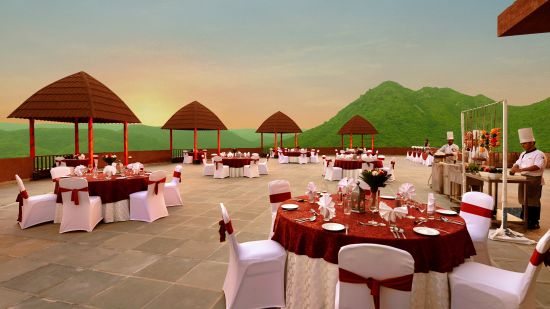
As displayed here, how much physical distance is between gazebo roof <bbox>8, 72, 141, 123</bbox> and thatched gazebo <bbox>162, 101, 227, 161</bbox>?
21.9ft

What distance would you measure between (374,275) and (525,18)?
3431mm

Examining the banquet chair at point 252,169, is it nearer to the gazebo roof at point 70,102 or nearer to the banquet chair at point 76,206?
the gazebo roof at point 70,102

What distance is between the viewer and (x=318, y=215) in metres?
2.65

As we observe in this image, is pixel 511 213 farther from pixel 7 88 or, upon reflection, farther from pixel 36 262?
pixel 7 88

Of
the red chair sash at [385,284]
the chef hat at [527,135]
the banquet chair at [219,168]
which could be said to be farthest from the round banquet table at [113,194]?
the chef hat at [527,135]

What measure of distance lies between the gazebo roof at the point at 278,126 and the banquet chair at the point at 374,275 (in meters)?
19.2

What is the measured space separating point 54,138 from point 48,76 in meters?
52.9

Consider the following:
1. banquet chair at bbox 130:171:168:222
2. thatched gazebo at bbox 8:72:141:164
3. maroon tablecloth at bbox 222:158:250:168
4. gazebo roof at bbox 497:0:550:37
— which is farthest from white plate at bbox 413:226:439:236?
thatched gazebo at bbox 8:72:141:164

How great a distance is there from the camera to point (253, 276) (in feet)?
7.91

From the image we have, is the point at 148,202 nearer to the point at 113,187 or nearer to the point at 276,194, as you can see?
the point at 113,187

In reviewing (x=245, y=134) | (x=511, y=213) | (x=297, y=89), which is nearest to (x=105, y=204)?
(x=511, y=213)

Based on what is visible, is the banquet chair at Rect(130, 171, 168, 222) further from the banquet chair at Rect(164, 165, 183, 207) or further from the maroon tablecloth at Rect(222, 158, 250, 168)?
the maroon tablecloth at Rect(222, 158, 250, 168)

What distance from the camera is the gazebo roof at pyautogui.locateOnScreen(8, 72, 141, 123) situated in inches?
348

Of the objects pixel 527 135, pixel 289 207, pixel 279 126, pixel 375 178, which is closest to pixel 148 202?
pixel 289 207
